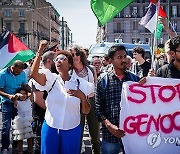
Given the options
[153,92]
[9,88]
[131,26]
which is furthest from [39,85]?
[131,26]

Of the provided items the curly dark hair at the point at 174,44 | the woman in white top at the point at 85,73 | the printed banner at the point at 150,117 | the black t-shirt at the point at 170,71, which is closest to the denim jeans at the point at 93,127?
the woman in white top at the point at 85,73

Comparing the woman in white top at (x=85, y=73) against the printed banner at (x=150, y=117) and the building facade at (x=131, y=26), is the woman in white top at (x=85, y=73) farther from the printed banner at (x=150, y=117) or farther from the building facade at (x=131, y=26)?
the building facade at (x=131, y=26)

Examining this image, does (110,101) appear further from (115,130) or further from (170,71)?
(170,71)

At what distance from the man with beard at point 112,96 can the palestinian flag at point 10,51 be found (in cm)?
310

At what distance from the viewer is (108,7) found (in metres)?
4.69

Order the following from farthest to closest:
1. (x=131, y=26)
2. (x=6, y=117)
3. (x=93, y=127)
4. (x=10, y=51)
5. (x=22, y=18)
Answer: (x=22, y=18), (x=131, y=26), (x=10, y=51), (x=6, y=117), (x=93, y=127)

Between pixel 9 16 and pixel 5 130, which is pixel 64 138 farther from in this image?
pixel 9 16

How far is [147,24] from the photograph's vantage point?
7.22 m

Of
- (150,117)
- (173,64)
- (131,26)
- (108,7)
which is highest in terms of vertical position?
(131,26)

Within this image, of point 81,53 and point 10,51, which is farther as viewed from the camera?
point 10,51

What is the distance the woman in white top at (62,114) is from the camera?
406 centimetres

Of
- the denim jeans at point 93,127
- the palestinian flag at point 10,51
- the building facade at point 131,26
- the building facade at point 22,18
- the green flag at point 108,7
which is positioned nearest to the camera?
the green flag at point 108,7

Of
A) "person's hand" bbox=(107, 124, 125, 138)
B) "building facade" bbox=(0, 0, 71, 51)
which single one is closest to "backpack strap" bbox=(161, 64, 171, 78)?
"person's hand" bbox=(107, 124, 125, 138)

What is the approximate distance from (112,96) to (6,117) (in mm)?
2568
